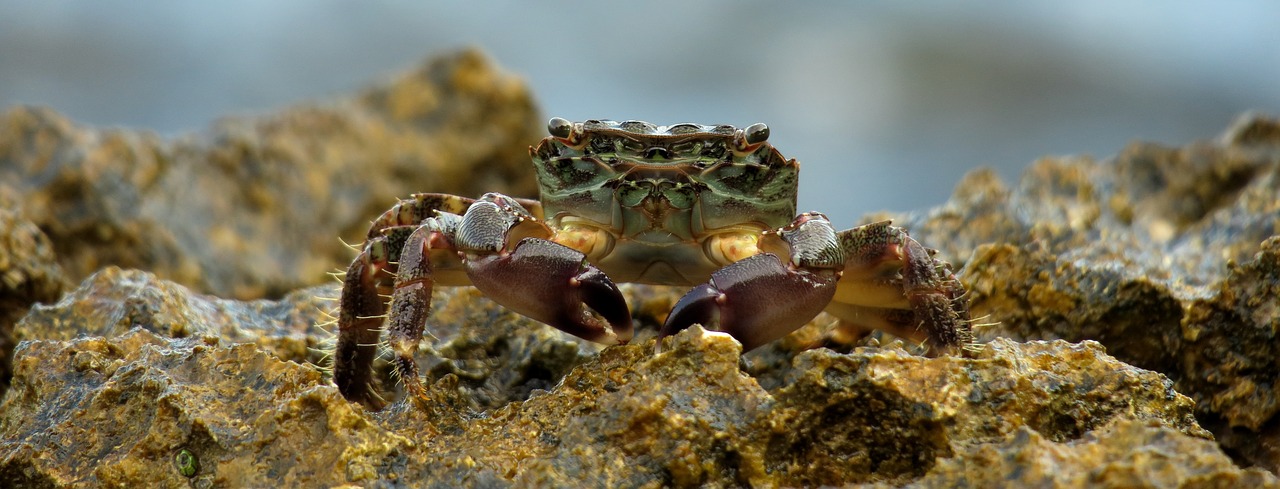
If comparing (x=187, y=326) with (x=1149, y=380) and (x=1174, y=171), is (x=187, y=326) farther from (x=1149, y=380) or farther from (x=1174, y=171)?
(x=1174, y=171)

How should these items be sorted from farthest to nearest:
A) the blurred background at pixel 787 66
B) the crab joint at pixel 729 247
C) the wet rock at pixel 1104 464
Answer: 1. the blurred background at pixel 787 66
2. the crab joint at pixel 729 247
3. the wet rock at pixel 1104 464

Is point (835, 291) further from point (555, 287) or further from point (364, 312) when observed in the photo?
point (364, 312)

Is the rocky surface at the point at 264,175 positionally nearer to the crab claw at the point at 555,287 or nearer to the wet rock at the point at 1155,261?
the crab claw at the point at 555,287

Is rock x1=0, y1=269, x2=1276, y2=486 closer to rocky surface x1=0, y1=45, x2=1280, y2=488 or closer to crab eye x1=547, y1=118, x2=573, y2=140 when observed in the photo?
rocky surface x1=0, y1=45, x2=1280, y2=488

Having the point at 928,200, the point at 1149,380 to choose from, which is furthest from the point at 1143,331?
the point at 928,200

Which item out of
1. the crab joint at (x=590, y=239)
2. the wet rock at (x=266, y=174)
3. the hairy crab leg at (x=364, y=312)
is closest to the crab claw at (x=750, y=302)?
the crab joint at (x=590, y=239)

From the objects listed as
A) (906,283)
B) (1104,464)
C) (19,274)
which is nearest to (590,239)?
(906,283)

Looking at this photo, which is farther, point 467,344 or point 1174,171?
point 1174,171
